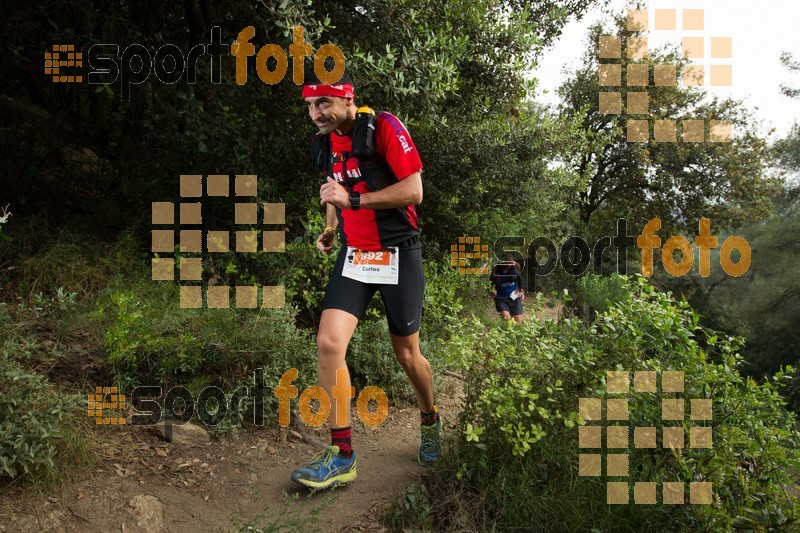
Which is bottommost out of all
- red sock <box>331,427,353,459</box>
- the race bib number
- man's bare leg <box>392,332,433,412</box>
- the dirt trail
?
the dirt trail

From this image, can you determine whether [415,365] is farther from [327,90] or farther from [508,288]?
[508,288]

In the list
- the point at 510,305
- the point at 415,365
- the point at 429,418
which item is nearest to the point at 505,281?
the point at 510,305

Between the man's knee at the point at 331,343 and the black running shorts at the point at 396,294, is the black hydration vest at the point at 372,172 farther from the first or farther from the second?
the man's knee at the point at 331,343

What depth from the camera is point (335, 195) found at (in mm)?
3084

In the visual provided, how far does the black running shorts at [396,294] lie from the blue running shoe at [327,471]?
32.6 inches

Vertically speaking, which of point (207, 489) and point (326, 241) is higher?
point (326, 241)

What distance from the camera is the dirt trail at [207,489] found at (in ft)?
9.86

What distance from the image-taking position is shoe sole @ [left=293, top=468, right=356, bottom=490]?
10.5 feet

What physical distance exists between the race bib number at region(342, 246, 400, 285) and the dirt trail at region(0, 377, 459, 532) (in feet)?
4.21

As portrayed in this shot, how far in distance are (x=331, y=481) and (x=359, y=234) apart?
4.82 feet

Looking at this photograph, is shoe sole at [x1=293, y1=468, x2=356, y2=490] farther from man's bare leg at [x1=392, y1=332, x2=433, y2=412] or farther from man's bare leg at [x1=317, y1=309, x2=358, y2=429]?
man's bare leg at [x1=392, y1=332, x2=433, y2=412]

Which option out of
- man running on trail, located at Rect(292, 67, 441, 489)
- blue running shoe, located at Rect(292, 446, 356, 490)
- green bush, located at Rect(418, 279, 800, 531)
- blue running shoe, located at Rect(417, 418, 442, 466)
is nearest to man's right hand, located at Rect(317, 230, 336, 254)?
man running on trail, located at Rect(292, 67, 441, 489)

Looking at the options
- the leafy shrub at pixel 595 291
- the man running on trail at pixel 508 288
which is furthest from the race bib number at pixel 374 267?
the leafy shrub at pixel 595 291

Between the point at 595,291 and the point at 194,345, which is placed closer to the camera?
the point at 194,345
